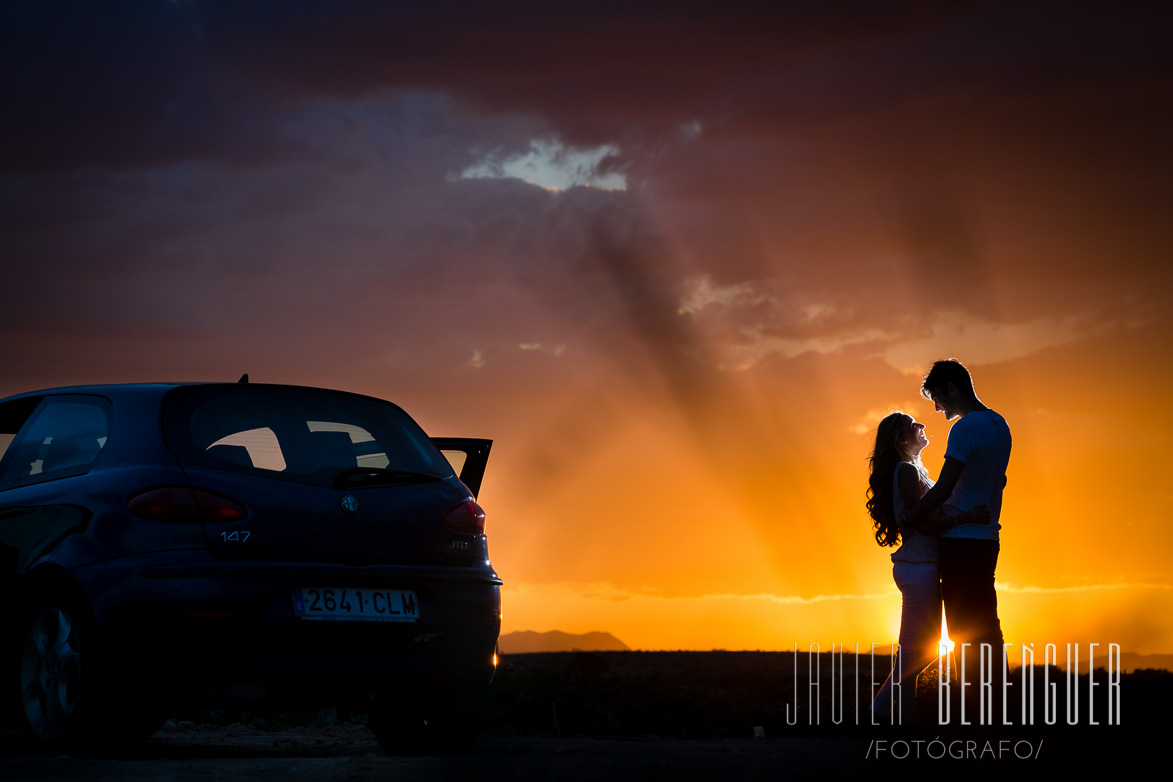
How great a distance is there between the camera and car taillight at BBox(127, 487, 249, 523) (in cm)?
527

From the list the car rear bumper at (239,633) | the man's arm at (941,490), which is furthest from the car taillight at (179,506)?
the man's arm at (941,490)

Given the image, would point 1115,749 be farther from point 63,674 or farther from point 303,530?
point 63,674

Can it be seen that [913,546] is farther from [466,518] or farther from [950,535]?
[466,518]

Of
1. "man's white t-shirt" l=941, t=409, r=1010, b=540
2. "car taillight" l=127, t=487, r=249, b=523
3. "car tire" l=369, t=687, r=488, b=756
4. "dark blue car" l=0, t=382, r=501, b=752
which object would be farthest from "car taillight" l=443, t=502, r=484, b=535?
"man's white t-shirt" l=941, t=409, r=1010, b=540

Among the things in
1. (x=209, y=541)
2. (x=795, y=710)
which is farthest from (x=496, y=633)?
(x=795, y=710)

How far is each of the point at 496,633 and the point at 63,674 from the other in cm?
203

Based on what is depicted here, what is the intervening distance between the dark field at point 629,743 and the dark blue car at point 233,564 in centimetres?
34

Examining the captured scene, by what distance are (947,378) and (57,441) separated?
16.1 feet

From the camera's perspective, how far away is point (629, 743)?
805 cm

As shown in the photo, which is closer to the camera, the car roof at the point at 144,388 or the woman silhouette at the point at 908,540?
the car roof at the point at 144,388

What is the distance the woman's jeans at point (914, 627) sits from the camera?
22.9ft

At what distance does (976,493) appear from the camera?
6762 millimetres

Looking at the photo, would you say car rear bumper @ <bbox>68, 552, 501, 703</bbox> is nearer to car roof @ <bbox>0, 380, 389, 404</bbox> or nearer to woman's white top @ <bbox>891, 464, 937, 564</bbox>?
car roof @ <bbox>0, 380, 389, 404</bbox>

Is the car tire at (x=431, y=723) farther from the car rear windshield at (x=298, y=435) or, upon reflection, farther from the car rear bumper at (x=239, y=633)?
the car rear windshield at (x=298, y=435)
